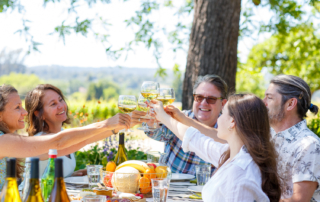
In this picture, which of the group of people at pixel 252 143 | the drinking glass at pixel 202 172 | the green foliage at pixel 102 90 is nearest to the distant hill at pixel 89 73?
the green foliage at pixel 102 90

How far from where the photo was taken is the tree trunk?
5.02 metres

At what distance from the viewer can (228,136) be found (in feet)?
6.70

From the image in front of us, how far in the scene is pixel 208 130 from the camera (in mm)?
3139

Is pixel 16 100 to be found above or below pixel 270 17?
below

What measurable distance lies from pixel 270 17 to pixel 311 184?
5636mm

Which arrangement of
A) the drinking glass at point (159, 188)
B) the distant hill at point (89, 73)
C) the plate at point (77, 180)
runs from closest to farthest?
the drinking glass at point (159, 188) → the plate at point (77, 180) → the distant hill at point (89, 73)

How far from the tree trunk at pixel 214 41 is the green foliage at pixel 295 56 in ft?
9.79

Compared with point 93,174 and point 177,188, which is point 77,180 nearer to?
point 93,174

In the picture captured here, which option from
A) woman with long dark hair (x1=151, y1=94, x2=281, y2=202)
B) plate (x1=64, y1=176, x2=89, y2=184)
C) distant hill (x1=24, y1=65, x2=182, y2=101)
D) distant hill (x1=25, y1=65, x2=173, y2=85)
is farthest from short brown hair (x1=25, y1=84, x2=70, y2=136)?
distant hill (x1=25, y1=65, x2=173, y2=85)

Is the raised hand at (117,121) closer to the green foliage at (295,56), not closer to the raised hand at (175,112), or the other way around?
the raised hand at (175,112)

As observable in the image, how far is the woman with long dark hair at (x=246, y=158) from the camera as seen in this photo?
1.77 m

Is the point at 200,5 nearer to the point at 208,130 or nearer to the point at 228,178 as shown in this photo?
the point at 208,130

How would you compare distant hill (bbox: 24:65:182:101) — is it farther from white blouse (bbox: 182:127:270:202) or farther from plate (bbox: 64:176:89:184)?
white blouse (bbox: 182:127:270:202)

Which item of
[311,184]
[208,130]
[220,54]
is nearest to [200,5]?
[220,54]
